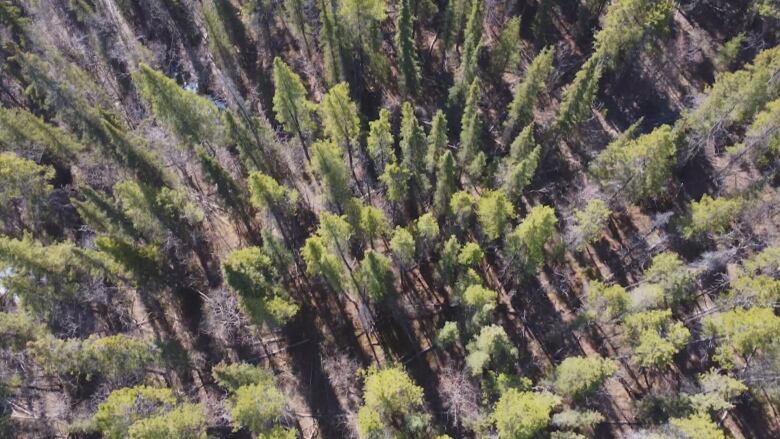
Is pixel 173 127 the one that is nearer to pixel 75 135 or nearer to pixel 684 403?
pixel 75 135

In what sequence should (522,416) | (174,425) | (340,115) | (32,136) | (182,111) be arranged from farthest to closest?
1. (32,136)
2. (340,115)
3. (182,111)
4. (174,425)
5. (522,416)

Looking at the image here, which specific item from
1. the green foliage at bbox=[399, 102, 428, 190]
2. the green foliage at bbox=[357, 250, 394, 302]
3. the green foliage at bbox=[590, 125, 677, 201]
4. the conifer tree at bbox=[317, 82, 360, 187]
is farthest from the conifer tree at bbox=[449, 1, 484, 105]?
the green foliage at bbox=[357, 250, 394, 302]

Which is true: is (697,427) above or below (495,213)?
below

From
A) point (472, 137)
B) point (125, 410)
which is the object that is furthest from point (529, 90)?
point (125, 410)

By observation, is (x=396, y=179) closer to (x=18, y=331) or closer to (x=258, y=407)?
(x=258, y=407)

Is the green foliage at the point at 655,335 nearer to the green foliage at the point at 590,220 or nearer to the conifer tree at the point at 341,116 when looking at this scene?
the green foliage at the point at 590,220

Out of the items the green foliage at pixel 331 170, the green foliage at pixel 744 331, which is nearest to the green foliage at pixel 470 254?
the green foliage at pixel 331 170
